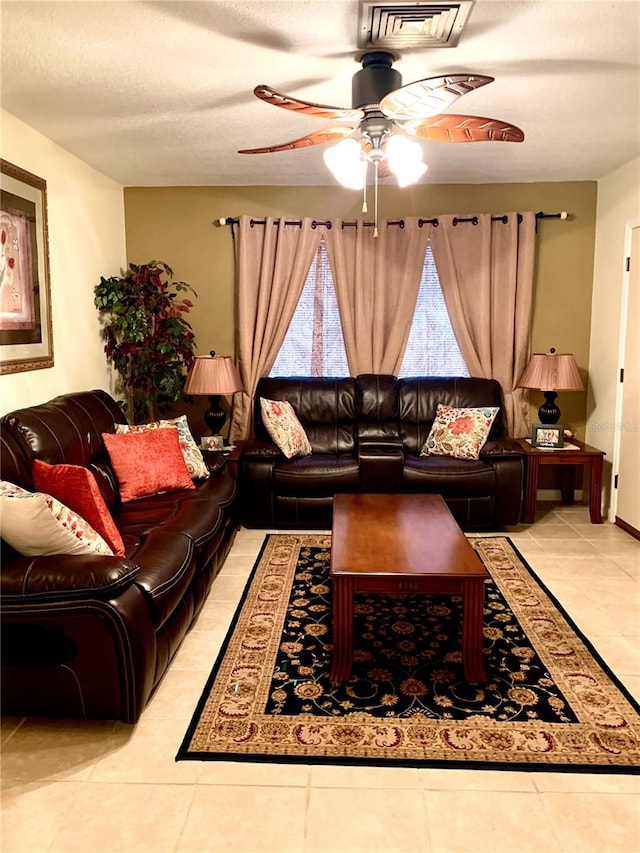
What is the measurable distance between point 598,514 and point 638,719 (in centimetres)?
250

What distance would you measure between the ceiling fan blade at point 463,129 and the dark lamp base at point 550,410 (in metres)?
2.64

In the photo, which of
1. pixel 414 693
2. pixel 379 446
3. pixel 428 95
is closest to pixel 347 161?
pixel 428 95

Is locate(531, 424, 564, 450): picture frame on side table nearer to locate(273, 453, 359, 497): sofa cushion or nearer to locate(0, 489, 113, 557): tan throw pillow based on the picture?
locate(273, 453, 359, 497): sofa cushion

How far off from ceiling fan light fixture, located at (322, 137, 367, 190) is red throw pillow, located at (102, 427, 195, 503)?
74.9 inches

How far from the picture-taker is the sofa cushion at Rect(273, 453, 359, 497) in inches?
177

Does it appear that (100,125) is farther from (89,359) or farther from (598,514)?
(598,514)

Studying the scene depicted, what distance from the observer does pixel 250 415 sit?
534 centimetres

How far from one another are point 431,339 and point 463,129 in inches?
107

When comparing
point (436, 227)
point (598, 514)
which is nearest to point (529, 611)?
point (598, 514)

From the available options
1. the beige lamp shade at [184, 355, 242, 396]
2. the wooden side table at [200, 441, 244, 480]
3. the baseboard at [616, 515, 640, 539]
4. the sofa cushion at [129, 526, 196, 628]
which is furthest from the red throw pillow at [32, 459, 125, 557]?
the baseboard at [616, 515, 640, 539]

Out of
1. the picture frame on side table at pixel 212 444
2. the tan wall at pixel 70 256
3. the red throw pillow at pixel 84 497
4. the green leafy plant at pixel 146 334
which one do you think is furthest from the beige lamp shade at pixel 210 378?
the red throw pillow at pixel 84 497

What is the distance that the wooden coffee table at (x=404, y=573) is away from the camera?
8.68 ft

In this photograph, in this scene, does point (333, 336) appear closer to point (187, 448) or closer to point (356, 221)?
point (356, 221)

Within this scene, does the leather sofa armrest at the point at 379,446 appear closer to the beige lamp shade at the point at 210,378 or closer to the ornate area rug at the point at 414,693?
the beige lamp shade at the point at 210,378
